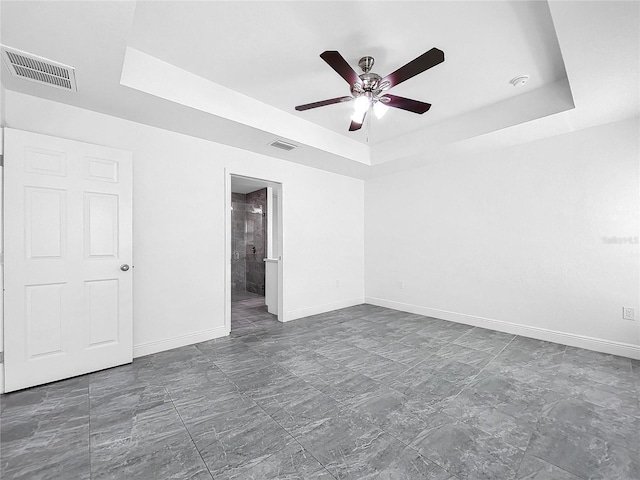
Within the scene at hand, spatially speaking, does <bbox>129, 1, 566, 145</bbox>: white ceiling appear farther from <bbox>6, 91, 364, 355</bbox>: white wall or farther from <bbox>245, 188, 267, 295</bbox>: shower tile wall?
<bbox>245, 188, 267, 295</bbox>: shower tile wall

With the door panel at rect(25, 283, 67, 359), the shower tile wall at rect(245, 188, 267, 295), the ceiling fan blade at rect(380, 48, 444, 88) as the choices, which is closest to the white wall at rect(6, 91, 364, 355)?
the door panel at rect(25, 283, 67, 359)

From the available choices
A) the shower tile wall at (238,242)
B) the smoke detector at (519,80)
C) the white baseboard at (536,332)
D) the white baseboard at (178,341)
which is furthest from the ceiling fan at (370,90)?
the shower tile wall at (238,242)

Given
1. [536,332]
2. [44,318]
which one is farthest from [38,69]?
[536,332]

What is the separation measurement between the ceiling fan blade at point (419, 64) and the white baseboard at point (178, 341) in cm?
334

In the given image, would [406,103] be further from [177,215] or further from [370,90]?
[177,215]

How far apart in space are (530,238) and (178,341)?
14.9ft

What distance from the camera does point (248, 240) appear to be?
7.32 m

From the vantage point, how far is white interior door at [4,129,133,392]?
2270mm

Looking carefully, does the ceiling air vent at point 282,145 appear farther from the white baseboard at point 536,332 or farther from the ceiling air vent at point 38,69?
the white baseboard at point 536,332

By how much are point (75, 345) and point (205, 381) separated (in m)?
Result: 1.23

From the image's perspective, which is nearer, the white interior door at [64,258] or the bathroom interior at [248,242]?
the white interior door at [64,258]

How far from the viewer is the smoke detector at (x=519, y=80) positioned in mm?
2727

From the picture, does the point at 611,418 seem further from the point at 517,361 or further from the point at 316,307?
the point at 316,307

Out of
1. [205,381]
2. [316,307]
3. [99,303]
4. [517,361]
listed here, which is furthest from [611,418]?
[99,303]
